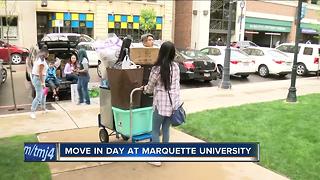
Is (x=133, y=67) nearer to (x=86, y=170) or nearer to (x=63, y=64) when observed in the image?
(x=86, y=170)

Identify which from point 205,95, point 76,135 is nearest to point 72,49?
point 205,95

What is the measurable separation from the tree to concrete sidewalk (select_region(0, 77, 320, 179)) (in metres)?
24.7

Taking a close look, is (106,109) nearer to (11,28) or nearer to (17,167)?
(17,167)

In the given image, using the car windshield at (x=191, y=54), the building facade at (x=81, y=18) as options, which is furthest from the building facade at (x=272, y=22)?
the car windshield at (x=191, y=54)

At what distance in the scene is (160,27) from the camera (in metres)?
41.7

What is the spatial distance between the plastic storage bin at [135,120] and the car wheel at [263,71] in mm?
13984

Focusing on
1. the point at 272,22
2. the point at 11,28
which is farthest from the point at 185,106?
the point at 272,22

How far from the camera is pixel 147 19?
129 ft

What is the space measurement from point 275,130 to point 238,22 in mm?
40060

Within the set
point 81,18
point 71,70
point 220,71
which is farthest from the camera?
point 81,18

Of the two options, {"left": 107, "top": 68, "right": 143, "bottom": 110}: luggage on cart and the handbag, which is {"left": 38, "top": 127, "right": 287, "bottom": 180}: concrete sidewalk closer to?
the handbag

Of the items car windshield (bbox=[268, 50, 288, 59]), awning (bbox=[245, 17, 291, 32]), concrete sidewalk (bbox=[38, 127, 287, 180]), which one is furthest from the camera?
awning (bbox=[245, 17, 291, 32])

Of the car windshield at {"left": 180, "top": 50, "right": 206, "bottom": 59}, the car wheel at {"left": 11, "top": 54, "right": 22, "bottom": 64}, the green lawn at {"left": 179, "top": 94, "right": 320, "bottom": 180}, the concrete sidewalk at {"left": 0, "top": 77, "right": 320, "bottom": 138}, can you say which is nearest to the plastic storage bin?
the green lawn at {"left": 179, "top": 94, "right": 320, "bottom": 180}

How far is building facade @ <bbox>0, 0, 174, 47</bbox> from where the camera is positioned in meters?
32.5
